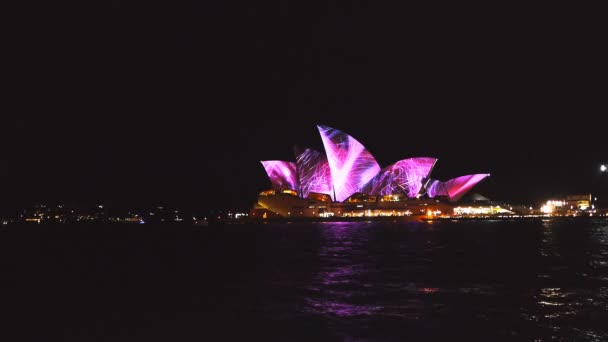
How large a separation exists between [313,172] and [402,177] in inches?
520

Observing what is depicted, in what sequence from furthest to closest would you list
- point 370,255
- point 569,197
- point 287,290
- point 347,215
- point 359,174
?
1. point 569,197
2. point 347,215
3. point 359,174
4. point 370,255
5. point 287,290

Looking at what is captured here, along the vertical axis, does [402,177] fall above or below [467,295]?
above

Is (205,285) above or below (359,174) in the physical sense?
Answer: below

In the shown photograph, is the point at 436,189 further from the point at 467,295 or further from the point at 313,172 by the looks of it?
the point at 467,295

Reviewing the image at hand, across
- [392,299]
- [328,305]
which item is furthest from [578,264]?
[328,305]

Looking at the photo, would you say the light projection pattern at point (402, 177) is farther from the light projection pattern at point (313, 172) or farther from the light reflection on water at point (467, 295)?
the light reflection on water at point (467, 295)

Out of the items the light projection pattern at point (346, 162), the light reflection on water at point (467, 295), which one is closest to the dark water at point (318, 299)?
the light reflection on water at point (467, 295)

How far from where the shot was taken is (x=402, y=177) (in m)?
73.6

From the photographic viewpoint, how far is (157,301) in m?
12.4

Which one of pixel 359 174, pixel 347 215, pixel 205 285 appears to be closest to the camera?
pixel 205 285

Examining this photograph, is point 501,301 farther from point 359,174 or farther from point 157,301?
point 359,174

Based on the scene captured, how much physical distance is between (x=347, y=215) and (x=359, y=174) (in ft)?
41.6

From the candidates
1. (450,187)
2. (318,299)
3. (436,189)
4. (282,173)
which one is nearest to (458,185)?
(450,187)

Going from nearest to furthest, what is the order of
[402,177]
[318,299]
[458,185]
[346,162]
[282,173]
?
[318,299] → [346,162] → [402,177] → [282,173] → [458,185]
